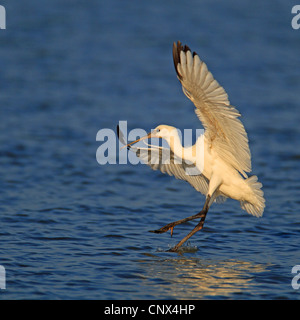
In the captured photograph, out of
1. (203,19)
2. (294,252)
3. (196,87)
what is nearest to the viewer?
(196,87)

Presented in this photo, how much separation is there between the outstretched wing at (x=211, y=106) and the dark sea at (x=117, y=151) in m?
1.34

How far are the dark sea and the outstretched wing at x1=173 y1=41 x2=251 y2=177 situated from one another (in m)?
1.34

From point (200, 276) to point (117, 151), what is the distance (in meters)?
6.89

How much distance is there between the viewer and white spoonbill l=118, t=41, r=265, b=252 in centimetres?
761

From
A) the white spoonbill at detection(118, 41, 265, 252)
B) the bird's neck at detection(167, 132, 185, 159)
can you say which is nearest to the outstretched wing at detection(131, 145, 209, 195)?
the white spoonbill at detection(118, 41, 265, 252)

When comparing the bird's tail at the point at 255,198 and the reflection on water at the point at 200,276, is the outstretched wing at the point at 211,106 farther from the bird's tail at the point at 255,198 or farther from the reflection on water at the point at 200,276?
the reflection on water at the point at 200,276

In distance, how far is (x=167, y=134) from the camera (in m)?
8.98

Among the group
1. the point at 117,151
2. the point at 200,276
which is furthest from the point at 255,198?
the point at 117,151

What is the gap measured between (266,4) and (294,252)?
67.7 feet

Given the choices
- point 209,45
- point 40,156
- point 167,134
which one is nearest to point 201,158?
point 167,134

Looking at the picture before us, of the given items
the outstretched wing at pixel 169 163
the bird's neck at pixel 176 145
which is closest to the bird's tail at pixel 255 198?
the outstretched wing at pixel 169 163

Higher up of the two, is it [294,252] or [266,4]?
[266,4]

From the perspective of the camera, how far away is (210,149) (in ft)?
29.0

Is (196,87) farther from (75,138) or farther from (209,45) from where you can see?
(209,45)
